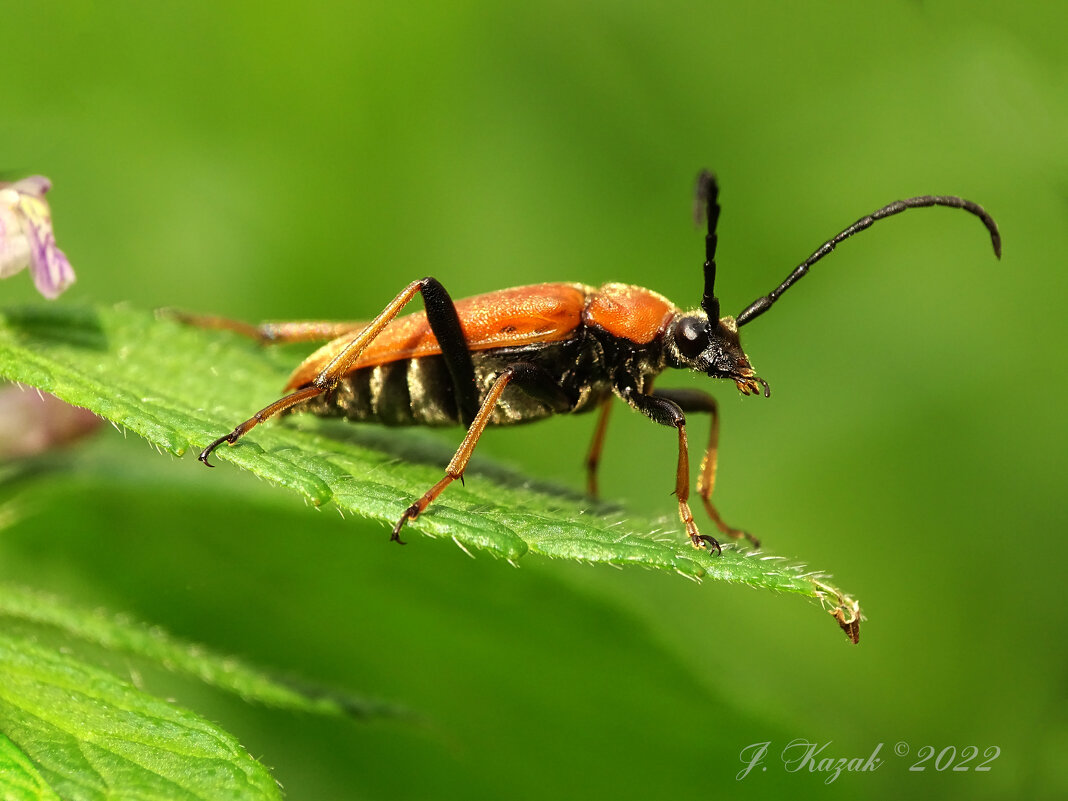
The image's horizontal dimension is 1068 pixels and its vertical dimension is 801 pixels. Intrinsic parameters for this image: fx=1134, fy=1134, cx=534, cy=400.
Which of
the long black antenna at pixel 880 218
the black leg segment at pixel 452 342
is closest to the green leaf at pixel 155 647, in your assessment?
the black leg segment at pixel 452 342

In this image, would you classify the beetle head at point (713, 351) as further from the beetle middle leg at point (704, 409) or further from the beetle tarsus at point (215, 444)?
the beetle tarsus at point (215, 444)

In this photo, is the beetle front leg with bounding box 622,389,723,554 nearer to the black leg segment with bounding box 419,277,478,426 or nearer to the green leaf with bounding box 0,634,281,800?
the black leg segment with bounding box 419,277,478,426

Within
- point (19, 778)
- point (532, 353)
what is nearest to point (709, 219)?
point (532, 353)

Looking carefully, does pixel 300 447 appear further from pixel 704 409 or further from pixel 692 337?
pixel 704 409

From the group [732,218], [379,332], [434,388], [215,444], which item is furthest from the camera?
[732,218]

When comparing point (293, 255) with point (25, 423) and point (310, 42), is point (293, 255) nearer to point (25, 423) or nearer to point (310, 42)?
point (310, 42)

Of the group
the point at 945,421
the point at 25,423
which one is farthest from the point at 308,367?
the point at 945,421
